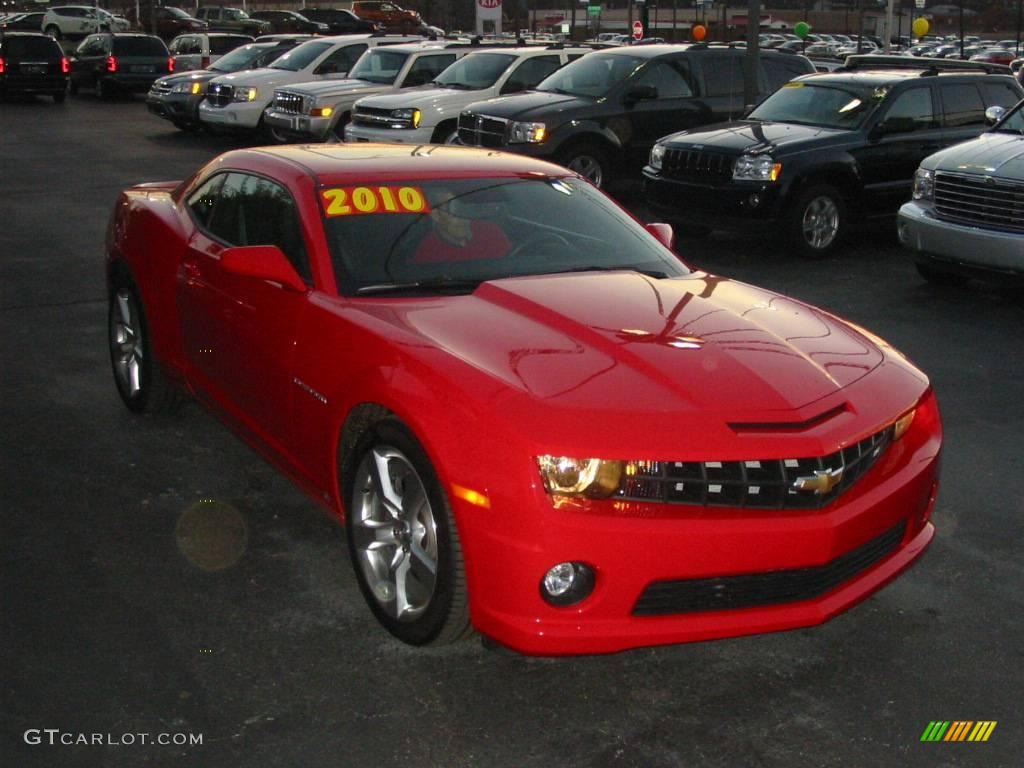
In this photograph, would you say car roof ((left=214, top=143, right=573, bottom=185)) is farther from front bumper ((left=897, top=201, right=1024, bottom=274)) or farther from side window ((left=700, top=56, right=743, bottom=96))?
side window ((left=700, top=56, right=743, bottom=96))

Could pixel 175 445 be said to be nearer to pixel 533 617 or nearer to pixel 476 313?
pixel 476 313

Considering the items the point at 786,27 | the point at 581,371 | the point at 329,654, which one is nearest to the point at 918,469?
the point at 581,371

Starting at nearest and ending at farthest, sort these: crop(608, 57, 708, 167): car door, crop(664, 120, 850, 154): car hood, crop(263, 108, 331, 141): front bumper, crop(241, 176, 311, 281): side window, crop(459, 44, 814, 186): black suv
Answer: crop(241, 176, 311, 281): side window → crop(664, 120, 850, 154): car hood → crop(459, 44, 814, 186): black suv → crop(608, 57, 708, 167): car door → crop(263, 108, 331, 141): front bumper

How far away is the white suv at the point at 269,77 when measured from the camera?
22.0 meters

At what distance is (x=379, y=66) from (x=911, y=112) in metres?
10.4

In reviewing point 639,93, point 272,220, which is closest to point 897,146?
point 639,93

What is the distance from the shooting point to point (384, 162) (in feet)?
18.6

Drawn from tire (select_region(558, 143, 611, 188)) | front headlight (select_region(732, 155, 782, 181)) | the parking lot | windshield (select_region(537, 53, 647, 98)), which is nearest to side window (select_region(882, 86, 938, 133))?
front headlight (select_region(732, 155, 782, 181))

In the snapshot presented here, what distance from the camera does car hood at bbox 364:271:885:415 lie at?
4.05 meters

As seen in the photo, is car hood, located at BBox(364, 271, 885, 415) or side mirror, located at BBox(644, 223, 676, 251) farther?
side mirror, located at BBox(644, 223, 676, 251)

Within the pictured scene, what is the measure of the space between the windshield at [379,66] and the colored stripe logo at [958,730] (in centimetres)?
1800

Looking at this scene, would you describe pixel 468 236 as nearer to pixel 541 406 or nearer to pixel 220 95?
pixel 541 406

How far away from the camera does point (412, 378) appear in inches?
165

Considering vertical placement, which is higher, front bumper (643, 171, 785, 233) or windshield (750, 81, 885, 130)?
windshield (750, 81, 885, 130)
